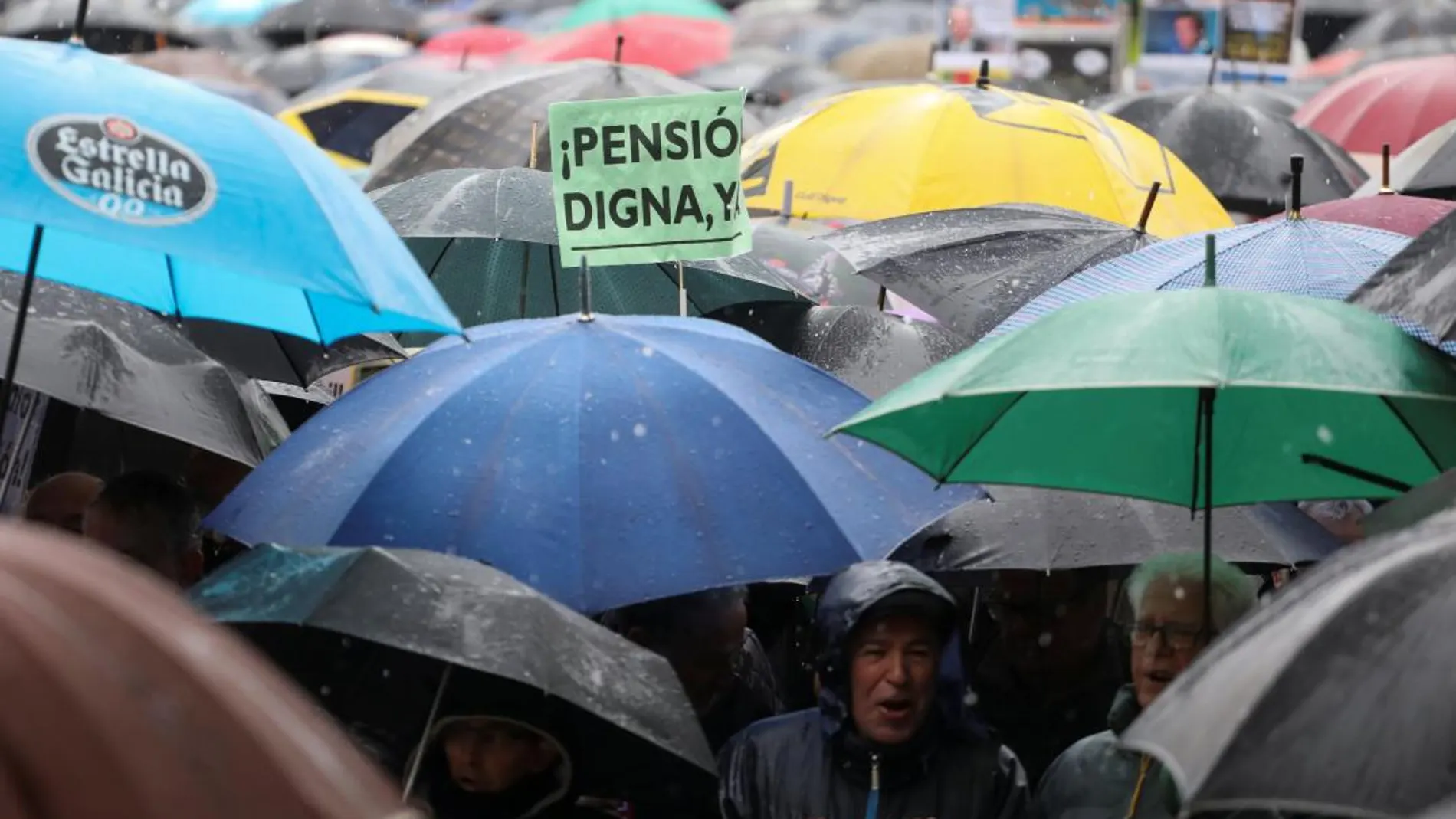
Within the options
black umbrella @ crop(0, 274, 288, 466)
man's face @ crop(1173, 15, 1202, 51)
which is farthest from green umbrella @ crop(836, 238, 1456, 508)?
man's face @ crop(1173, 15, 1202, 51)

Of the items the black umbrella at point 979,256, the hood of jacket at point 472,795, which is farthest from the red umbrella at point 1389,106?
the hood of jacket at point 472,795

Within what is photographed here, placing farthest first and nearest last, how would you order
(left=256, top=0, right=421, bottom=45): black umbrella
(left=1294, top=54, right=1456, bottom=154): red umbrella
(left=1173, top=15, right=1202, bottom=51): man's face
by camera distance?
(left=256, top=0, right=421, bottom=45): black umbrella < (left=1173, top=15, right=1202, bottom=51): man's face < (left=1294, top=54, right=1456, bottom=154): red umbrella

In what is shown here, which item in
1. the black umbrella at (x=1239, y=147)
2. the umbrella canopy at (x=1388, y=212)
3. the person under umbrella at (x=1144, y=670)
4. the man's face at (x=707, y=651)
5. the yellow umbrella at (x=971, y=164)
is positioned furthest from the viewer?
the black umbrella at (x=1239, y=147)

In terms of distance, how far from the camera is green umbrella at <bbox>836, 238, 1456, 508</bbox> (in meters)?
4.89

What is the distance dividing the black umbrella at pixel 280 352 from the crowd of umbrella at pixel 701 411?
0.04 ft

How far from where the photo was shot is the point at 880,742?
5.44 m

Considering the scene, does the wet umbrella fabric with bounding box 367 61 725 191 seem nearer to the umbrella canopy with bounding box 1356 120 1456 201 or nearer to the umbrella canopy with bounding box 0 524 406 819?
the umbrella canopy with bounding box 1356 120 1456 201

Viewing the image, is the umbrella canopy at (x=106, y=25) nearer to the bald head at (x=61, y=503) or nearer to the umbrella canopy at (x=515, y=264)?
the umbrella canopy at (x=515, y=264)

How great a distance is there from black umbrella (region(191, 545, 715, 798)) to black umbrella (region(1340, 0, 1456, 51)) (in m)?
19.2

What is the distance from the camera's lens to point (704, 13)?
23688 millimetres

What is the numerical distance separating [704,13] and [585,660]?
64.1 feet

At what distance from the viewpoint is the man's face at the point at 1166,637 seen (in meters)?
5.39

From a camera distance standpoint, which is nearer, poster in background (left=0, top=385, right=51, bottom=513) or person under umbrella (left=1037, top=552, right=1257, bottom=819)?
person under umbrella (left=1037, top=552, right=1257, bottom=819)

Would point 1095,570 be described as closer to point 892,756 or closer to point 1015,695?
point 1015,695
